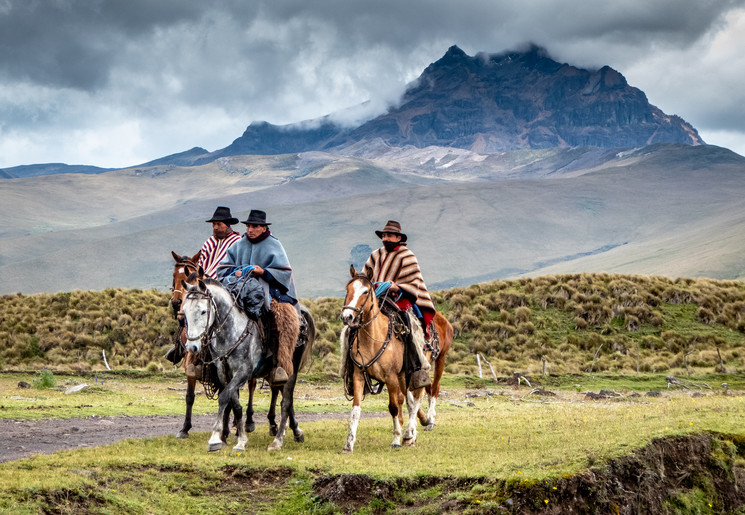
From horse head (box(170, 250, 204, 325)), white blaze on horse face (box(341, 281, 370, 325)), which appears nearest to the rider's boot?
horse head (box(170, 250, 204, 325))

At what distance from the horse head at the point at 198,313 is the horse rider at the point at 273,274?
4.21 feet

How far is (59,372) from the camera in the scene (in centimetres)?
2667

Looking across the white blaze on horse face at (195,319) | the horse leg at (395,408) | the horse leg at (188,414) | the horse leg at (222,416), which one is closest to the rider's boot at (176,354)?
the horse leg at (188,414)

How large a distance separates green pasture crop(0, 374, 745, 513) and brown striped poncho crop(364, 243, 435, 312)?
8.92 ft

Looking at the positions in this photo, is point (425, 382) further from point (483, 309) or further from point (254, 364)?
point (483, 309)

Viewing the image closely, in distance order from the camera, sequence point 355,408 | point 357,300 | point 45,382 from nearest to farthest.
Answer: point 357,300
point 355,408
point 45,382

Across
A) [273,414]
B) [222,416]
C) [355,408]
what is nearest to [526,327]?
[273,414]

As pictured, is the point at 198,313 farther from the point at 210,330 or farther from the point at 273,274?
the point at 273,274

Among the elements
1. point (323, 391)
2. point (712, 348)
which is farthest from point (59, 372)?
point (712, 348)

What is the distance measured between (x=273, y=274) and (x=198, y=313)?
7.05ft

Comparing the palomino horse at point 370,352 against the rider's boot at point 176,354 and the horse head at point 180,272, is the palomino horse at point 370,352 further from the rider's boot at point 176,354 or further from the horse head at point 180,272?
the rider's boot at point 176,354

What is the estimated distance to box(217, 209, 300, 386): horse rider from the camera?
497 inches

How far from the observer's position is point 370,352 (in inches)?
481

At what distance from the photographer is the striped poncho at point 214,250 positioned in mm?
14078
